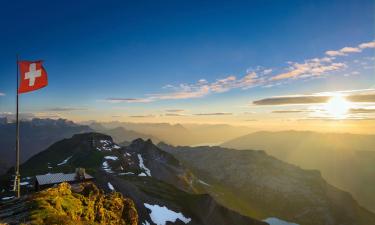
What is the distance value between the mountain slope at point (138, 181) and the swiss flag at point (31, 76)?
5246cm

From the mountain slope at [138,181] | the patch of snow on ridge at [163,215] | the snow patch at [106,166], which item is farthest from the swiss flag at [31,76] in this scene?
the snow patch at [106,166]

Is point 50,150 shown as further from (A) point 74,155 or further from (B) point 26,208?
(B) point 26,208

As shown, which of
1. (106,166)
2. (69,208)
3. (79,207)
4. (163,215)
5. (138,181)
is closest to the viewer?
(69,208)

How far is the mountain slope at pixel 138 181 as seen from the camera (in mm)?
92125

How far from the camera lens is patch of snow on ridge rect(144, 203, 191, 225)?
296ft

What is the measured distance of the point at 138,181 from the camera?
126812mm

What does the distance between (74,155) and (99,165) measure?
37.0m

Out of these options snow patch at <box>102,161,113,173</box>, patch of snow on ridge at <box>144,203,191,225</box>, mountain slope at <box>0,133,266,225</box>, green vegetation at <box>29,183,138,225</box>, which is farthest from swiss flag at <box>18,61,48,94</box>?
snow patch at <box>102,161,113,173</box>

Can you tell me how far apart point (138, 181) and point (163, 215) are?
3513 cm

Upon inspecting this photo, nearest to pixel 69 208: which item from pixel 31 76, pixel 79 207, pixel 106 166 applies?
pixel 79 207

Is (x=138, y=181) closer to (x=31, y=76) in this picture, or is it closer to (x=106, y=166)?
(x=106, y=166)

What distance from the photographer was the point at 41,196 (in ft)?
83.0

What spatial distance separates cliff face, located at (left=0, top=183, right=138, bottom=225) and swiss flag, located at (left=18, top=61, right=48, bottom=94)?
9377 mm

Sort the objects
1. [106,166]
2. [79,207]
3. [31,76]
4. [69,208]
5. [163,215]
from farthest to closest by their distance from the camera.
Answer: [106,166], [163,215], [31,76], [79,207], [69,208]
